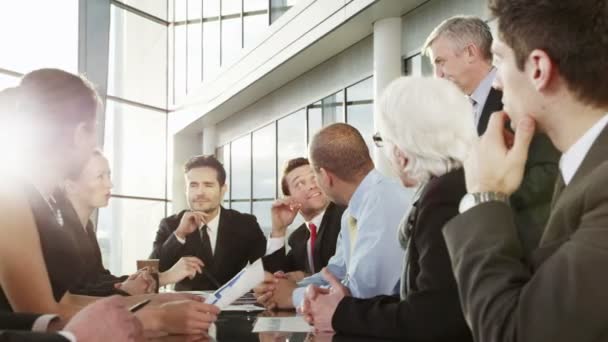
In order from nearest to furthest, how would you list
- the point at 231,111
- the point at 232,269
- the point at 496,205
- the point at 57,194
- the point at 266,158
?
1. the point at 496,205
2. the point at 57,194
3. the point at 232,269
4. the point at 266,158
5. the point at 231,111

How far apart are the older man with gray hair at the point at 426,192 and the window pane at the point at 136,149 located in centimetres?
1197

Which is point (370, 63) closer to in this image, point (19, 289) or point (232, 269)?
point (232, 269)

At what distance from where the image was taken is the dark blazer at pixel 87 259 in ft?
7.50

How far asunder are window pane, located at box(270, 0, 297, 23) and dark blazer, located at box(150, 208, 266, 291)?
6172 mm

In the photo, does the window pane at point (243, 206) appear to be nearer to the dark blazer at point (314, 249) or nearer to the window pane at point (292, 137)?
the window pane at point (292, 137)

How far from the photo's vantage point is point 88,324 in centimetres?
132

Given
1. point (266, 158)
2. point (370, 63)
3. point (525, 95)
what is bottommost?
point (525, 95)

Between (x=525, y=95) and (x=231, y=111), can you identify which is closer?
(x=525, y=95)

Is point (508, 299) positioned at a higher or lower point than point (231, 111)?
lower

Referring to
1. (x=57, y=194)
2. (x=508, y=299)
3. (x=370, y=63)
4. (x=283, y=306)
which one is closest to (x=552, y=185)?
(x=508, y=299)

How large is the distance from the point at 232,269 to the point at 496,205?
137 inches

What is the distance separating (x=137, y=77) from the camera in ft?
48.4

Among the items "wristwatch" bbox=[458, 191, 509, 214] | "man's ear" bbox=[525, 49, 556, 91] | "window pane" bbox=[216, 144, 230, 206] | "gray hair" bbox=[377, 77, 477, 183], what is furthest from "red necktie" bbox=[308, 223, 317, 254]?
"window pane" bbox=[216, 144, 230, 206]

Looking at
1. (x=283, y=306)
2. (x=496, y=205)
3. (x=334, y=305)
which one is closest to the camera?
(x=496, y=205)
